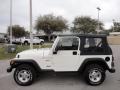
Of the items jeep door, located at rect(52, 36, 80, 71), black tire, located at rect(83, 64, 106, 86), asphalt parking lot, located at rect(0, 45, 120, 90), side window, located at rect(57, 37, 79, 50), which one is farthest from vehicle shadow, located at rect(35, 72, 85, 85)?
side window, located at rect(57, 37, 79, 50)

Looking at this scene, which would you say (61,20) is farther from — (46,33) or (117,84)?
(117,84)

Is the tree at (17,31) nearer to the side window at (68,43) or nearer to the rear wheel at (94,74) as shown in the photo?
the side window at (68,43)

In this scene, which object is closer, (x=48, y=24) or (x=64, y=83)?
(x=64, y=83)

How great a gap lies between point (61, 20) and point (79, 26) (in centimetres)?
616

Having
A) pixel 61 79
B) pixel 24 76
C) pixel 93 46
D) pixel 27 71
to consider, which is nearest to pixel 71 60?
pixel 93 46

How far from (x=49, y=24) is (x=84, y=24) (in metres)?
10.3

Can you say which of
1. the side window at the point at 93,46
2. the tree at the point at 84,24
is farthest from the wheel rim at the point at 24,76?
the tree at the point at 84,24

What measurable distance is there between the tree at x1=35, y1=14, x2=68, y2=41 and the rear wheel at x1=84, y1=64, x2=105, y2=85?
154ft

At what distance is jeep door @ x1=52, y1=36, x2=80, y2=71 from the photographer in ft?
22.9

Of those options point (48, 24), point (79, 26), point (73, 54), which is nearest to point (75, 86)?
point (73, 54)

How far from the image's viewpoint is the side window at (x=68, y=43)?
7.02 metres

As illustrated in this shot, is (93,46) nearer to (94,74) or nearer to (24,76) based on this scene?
(94,74)

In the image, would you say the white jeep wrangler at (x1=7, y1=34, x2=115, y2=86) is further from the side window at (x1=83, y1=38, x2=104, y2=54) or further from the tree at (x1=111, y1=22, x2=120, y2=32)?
the tree at (x1=111, y1=22, x2=120, y2=32)

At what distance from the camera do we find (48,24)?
53.9 meters
